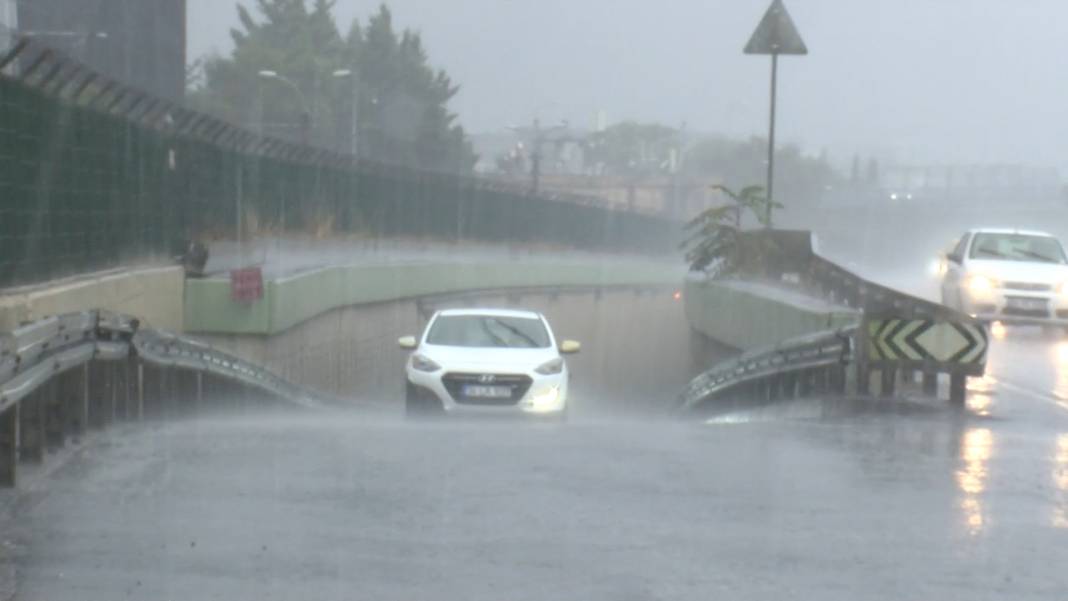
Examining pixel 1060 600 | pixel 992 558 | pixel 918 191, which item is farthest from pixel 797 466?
pixel 918 191

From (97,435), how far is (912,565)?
666 centimetres

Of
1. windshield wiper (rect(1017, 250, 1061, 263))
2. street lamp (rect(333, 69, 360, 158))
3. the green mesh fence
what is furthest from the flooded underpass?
street lamp (rect(333, 69, 360, 158))

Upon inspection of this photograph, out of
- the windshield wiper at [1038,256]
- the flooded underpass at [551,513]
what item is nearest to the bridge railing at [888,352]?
the flooded underpass at [551,513]

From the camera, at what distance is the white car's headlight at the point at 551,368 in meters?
19.9

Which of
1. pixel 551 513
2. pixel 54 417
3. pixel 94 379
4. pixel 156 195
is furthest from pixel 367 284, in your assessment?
pixel 551 513

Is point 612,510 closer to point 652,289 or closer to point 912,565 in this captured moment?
point 912,565

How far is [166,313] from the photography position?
2372 centimetres

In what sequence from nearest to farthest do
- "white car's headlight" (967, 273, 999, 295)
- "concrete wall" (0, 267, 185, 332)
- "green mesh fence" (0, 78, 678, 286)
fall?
"concrete wall" (0, 267, 185, 332), "green mesh fence" (0, 78, 678, 286), "white car's headlight" (967, 273, 999, 295)

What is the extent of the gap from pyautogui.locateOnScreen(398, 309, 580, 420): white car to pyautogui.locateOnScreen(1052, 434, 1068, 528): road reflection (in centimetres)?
649

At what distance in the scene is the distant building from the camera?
150 ft

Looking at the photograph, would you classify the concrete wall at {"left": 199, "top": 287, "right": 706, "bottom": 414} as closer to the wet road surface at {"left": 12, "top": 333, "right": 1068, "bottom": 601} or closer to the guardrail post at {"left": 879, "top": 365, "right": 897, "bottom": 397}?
the guardrail post at {"left": 879, "top": 365, "right": 897, "bottom": 397}

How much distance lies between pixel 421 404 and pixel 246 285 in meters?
6.76

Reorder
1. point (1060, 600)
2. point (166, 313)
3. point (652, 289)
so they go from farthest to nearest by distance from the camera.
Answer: point (652, 289), point (166, 313), point (1060, 600)

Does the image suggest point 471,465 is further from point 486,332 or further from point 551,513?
point 486,332
